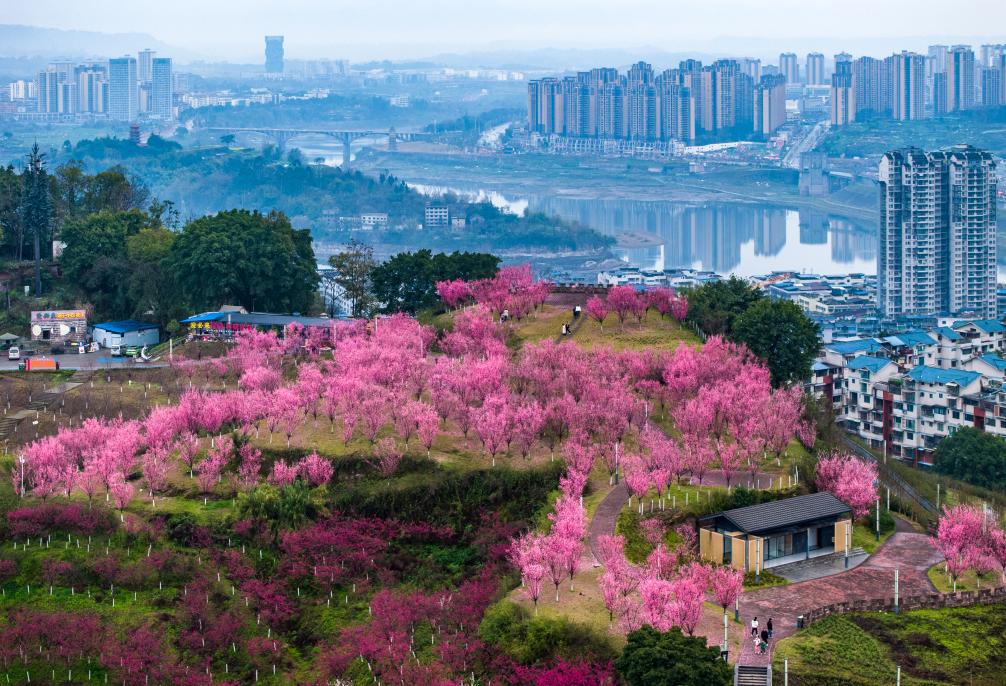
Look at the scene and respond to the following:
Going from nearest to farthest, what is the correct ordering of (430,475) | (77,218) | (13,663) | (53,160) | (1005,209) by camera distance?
(13,663), (430,475), (77,218), (1005,209), (53,160)

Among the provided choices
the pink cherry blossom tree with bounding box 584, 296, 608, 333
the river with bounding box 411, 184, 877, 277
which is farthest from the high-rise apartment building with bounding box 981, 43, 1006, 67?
the pink cherry blossom tree with bounding box 584, 296, 608, 333

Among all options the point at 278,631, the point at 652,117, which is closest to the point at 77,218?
the point at 278,631

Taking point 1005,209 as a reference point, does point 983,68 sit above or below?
above

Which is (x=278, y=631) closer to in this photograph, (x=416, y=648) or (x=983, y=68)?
(x=416, y=648)

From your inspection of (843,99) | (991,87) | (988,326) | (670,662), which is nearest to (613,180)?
(843,99)

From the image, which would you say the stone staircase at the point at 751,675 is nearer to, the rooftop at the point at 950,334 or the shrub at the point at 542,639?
the shrub at the point at 542,639
